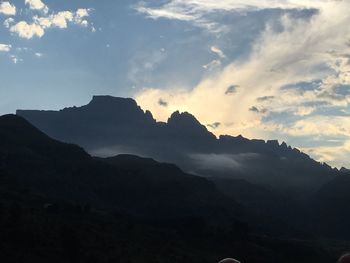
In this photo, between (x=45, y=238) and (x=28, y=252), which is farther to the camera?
(x=45, y=238)

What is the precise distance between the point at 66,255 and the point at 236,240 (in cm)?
10158

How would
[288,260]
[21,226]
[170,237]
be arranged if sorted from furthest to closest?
1. [288,260]
2. [170,237]
3. [21,226]

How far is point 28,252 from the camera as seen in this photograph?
8138 cm

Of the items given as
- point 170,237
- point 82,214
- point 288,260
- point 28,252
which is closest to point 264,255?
point 288,260

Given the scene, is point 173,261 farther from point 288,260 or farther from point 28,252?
point 288,260

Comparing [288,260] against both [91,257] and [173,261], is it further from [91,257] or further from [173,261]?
[91,257]

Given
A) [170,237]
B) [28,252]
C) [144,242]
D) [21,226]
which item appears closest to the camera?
[28,252]

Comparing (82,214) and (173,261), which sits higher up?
(82,214)

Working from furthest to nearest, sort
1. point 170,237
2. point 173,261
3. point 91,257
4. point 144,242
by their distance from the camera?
point 170,237 < point 144,242 < point 173,261 < point 91,257

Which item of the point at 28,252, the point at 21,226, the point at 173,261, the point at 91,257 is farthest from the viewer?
the point at 173,261

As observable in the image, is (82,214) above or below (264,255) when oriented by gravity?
above

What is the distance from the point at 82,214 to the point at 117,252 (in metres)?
73.2

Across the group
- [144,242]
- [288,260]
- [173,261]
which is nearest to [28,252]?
[173,261]

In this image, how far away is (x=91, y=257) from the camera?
290ft
